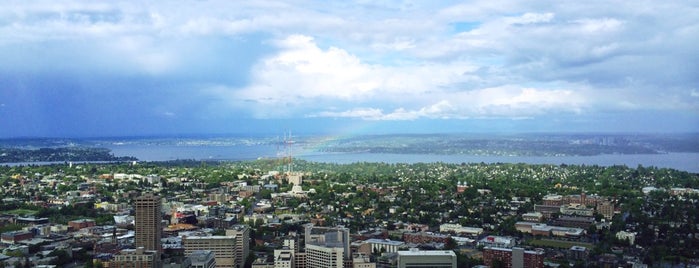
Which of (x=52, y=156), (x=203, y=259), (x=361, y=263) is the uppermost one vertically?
(x=52, y=156)

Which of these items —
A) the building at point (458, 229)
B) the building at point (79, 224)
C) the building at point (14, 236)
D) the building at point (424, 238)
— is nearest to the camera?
the building at point (14, 236)

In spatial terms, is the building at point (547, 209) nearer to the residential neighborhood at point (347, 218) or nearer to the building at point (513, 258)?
the residential neighborhood at point (347, 218)

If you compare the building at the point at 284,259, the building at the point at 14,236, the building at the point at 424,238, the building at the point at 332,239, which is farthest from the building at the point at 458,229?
the building at the point at 14,236

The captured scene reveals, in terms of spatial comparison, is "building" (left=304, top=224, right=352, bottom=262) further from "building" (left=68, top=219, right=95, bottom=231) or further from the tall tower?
"building" (left=68, top=219, right=95, bottom=231)

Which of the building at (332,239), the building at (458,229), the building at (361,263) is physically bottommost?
the building at (458,229)

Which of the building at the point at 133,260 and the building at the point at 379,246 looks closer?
the building at the point at 133,260

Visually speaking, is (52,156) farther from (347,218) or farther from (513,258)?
(513,258)

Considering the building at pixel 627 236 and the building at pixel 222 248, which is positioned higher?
the building at pixel 222 248

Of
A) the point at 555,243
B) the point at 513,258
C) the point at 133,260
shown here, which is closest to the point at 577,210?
the point at 555,243
